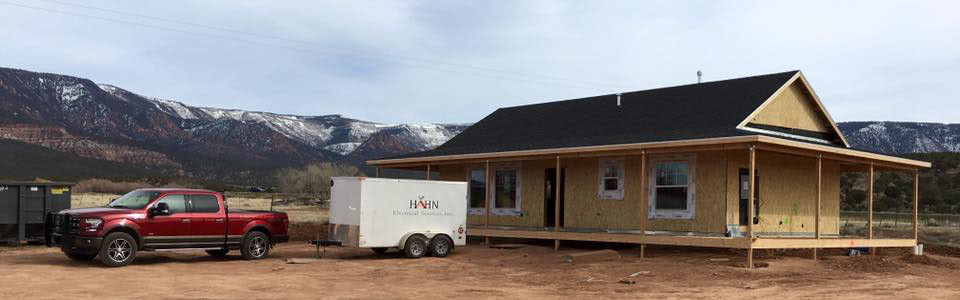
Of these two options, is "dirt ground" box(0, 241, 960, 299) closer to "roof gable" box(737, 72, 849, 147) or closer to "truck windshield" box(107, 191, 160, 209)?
"truck windshield" box(107, 191, 160, 209)

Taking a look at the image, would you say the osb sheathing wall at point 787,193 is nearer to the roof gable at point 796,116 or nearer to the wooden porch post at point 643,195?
the roof gable at point 796,116

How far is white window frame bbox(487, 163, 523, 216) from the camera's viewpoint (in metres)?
24.9

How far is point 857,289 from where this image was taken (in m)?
14.5

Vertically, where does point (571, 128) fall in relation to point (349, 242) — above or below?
above

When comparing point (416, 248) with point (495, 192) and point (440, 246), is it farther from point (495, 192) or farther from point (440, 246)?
point (495, 192)

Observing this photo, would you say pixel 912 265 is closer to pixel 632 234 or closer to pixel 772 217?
pixel 772 217

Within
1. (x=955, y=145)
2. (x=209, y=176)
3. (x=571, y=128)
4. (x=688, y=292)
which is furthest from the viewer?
(x=955, y=145)

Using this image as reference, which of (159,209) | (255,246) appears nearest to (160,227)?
(159,209)

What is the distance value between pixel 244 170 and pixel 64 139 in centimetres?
3513

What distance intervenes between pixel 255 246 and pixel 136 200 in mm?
2654

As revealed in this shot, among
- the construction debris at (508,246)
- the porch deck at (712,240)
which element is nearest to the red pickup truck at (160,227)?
the construction debris at (508,246)

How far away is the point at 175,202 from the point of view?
18.2m

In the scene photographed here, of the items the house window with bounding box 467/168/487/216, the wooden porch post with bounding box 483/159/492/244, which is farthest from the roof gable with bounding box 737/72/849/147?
the house window with bounding box 467/168/487/216

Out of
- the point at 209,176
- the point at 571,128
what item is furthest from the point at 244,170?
the point at 571,128
